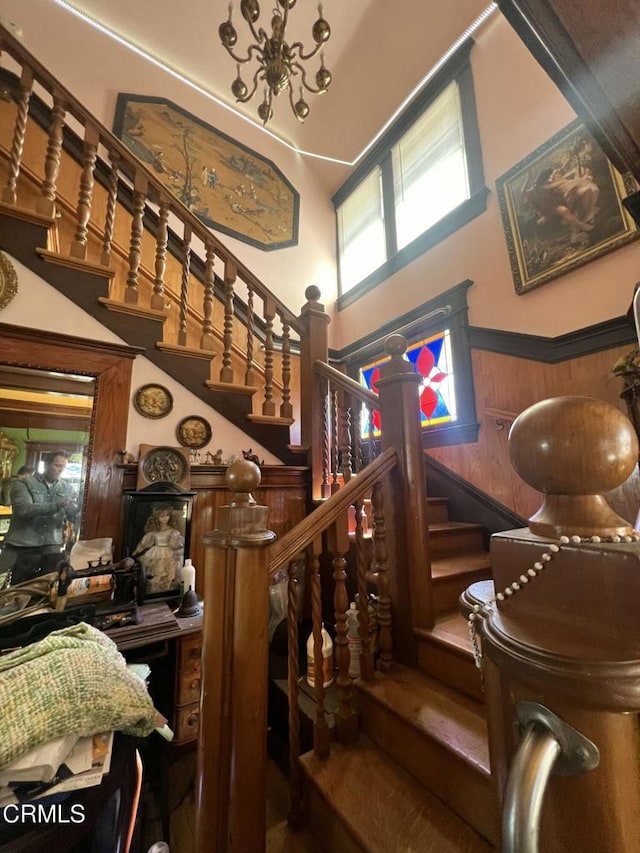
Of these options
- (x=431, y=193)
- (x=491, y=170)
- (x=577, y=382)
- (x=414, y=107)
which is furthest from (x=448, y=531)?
(x=414, y=107)

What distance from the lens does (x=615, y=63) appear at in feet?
2.50

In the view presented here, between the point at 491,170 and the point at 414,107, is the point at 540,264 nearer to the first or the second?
the point at 491,170

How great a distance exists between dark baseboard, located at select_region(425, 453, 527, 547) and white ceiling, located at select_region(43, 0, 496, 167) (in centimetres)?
391

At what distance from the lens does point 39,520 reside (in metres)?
1.57

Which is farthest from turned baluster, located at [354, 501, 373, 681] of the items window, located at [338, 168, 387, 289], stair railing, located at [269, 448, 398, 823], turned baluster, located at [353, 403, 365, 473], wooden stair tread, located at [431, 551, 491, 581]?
window, located at [338, 168, 387, 289]

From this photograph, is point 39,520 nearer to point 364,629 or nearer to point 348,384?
point 364,629

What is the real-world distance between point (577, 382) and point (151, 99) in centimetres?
475

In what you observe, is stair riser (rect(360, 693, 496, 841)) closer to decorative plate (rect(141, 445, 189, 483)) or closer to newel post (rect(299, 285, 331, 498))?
newel post (rect(299, 285, 331, 498))

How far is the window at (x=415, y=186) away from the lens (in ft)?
10.1

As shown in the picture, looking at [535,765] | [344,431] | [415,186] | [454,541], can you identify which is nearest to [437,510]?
[454,541]

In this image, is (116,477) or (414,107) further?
(414,107)

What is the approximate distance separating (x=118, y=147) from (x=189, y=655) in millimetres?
2656

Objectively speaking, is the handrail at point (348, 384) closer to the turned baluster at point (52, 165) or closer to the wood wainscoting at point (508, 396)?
the wood wainscoting at point (508, 396)

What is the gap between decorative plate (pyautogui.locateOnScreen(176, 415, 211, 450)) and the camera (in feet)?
6.28
